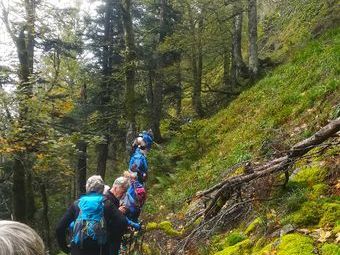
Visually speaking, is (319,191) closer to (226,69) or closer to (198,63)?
(198,63)

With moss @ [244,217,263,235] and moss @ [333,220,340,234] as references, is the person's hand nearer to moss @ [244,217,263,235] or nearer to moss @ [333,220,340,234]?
moss @ [244,217,263,235]

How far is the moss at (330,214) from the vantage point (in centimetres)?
538

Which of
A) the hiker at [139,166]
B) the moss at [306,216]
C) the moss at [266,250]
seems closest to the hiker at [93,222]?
the moss at [266,250]

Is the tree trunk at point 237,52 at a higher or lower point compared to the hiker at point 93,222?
higher

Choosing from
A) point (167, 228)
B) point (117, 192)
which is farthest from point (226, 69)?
point (117, 192)

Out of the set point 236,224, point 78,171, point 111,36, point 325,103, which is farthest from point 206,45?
point 236,224

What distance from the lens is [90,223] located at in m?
6.20

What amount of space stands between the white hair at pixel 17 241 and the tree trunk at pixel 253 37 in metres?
18.7

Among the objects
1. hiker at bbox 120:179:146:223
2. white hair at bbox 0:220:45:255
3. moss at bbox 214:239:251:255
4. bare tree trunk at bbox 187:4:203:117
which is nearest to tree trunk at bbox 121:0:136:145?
bare tree trunk at bbox 187:4:203:117

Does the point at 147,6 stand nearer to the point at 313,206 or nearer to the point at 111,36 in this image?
the point at 111,36

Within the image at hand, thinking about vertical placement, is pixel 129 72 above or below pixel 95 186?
above

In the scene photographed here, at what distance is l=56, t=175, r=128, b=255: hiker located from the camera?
20.4 feet

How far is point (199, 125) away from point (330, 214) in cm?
1440

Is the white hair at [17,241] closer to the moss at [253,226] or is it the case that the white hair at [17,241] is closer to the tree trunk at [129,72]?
the moss at [253,226]
